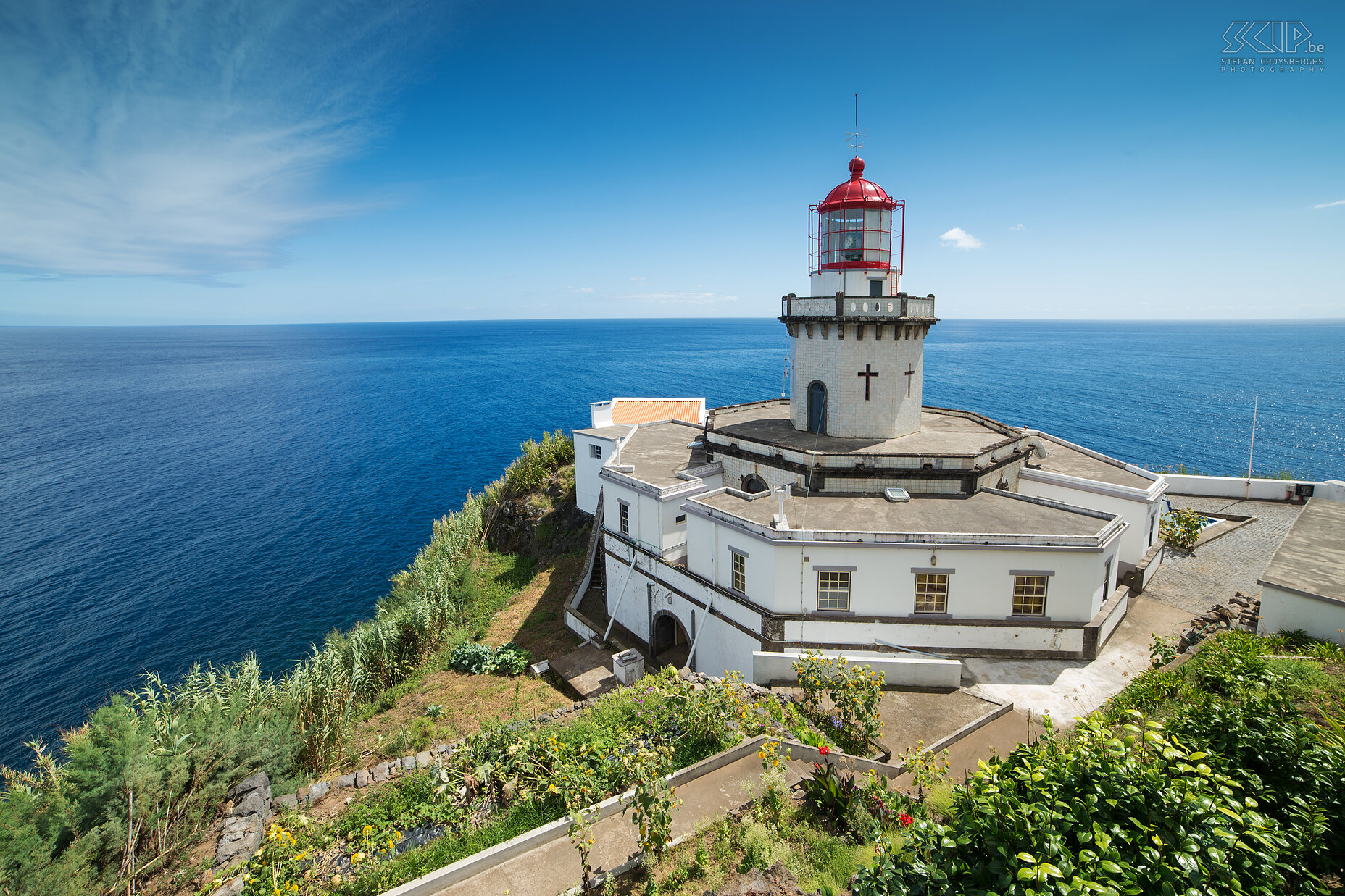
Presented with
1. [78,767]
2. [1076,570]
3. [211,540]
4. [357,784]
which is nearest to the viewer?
[78,767]

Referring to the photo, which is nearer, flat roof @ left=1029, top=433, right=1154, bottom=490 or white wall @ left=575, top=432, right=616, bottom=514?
flat roof @ left=1029, top=433, right=1154, bottom=490

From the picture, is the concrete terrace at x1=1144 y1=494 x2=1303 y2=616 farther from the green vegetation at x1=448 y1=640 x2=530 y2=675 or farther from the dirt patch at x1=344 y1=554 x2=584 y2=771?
the green vegetation at x1=448 y1=640 x2=530 y2=675

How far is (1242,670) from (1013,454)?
12.0 metres

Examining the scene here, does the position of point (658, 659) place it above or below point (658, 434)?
below

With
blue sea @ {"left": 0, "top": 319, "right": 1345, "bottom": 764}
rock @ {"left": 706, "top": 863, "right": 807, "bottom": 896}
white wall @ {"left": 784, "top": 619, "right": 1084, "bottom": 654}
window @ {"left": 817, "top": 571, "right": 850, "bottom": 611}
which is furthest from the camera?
blue sea @ {"left": 0, "top": 319, "right": 1345, "bottom": 764}

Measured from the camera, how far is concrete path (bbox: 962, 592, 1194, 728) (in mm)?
15977

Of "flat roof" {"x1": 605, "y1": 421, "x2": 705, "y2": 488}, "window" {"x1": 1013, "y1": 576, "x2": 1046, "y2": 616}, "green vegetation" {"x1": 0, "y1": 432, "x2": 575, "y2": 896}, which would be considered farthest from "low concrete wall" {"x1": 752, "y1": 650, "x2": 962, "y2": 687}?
"green vegetation" {"x1": 0, "y1": 432, "x2": 575, "y2": 896}

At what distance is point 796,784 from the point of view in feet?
35.4

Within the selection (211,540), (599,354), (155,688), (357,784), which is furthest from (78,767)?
(599,354)

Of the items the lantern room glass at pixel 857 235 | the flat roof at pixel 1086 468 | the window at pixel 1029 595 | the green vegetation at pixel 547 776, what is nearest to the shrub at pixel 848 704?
the green vegetation at pixel 547 776

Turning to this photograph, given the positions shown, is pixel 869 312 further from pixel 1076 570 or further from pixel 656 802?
pixel 656 802

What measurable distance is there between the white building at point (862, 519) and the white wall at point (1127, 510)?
6 cm

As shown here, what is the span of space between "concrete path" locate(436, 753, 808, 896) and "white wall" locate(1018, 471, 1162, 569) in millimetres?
15997

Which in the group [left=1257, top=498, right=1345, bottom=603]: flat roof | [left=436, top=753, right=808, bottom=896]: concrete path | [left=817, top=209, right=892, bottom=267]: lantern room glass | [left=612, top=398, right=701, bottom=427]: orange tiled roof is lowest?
[left=436, top=753, right=808, bottom=896]: concrete path
